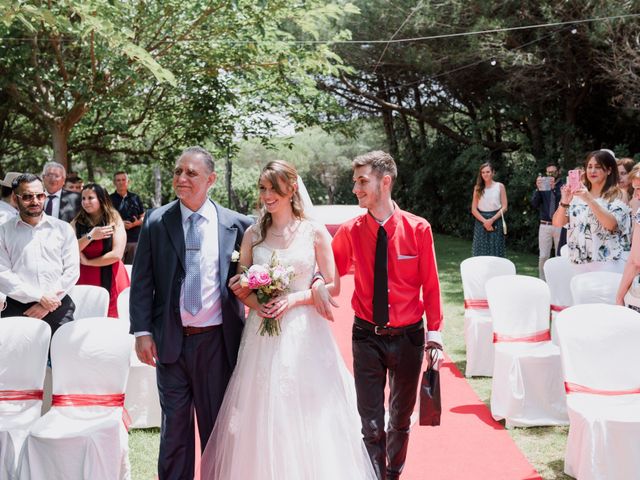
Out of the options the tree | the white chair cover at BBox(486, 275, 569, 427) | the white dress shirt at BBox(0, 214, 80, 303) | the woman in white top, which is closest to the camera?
the white dress shirt at BBox(0, 214, 80, 303)

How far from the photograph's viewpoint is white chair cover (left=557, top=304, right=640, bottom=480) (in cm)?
408

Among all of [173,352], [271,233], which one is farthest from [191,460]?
[271,233]

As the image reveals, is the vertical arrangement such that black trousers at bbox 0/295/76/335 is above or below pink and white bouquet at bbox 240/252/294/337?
below

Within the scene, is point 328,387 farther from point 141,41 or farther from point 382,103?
point 382,103

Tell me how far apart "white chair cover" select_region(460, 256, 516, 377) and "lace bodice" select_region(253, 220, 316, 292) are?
3.49 meters

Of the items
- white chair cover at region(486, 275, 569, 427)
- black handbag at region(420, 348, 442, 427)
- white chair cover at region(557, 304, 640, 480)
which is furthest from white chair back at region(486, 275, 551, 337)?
black handbag at region(420, 348, 442, 427)

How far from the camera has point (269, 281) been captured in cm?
360

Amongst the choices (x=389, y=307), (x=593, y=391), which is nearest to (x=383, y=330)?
(x=389, y=307)

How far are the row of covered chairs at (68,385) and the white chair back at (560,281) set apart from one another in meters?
4.45

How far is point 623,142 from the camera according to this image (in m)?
17.2

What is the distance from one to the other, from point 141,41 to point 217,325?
28.9 ft

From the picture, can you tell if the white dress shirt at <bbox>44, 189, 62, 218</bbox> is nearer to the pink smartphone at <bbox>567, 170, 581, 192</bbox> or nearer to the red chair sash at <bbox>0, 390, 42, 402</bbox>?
the red chair sash at <bbox>0, 390, 42, 402</bbox>

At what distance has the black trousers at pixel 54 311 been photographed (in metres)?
5.06

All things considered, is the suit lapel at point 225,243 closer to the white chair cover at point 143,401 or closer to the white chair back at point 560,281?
the white chair cover at point 143,401
